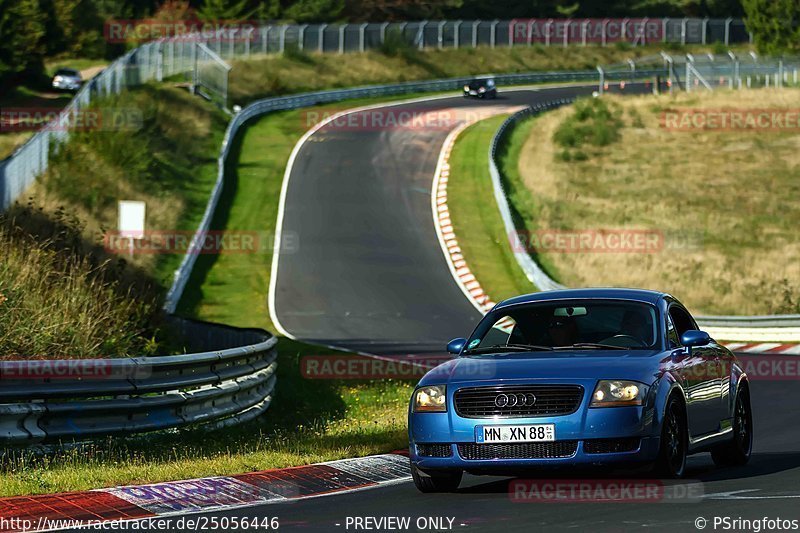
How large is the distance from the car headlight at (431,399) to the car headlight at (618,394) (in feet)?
3.67

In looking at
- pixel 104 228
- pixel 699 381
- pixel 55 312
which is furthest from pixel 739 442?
pixel 104 228

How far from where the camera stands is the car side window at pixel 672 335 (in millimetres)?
11156

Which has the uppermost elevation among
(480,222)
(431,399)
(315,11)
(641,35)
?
(315,11)

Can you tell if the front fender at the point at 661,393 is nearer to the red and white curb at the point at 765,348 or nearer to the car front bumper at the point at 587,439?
the car front bumper at the point at 587,439

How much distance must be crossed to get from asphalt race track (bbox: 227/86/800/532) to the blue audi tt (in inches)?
11.7

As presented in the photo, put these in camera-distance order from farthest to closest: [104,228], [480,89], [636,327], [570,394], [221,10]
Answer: [221,10] → [480,89] → [104,228] → [636,327] → [570,394]

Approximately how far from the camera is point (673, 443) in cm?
1031

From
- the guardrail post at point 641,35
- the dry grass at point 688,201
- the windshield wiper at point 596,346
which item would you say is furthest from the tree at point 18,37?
the windshield wiper at point 596,346

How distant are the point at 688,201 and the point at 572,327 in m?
42.8

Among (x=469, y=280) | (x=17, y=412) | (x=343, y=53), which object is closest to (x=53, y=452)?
(x=17, y=412)

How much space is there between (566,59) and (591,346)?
9327cm

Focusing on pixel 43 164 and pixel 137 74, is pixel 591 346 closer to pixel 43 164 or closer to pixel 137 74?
pixel 43 164

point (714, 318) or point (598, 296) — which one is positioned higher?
point (598, 296)

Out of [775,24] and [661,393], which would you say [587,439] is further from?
[775,24]
